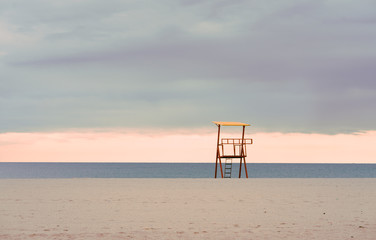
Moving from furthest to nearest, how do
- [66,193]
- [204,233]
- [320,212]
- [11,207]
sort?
[66,193]
[11,207]
[320,212]
[204,233]

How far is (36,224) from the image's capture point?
40.7 ft

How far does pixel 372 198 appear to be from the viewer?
20.0 m

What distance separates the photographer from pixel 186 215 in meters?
14.2

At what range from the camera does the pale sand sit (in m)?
11.0

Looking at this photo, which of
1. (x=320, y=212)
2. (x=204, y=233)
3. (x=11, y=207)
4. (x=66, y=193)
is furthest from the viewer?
(x=66, y=193)

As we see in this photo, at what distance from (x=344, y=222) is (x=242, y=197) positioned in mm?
7186

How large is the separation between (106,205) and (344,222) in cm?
802

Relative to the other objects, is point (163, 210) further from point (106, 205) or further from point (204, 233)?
point (204, 233)

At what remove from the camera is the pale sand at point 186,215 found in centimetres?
1095

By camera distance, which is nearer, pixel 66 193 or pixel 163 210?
pixel 163 210

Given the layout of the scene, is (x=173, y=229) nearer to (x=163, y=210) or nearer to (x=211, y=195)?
(x=163, y=210)

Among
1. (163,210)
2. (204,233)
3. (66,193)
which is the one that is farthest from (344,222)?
(66,193)

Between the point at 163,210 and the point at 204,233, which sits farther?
the point at 163,210

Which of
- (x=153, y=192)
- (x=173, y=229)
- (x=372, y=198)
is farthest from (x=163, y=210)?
(x=372, y=198)
